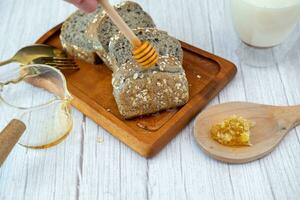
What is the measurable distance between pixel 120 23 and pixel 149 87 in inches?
8.3

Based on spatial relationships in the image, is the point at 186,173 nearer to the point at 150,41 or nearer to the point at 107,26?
the point at 150,41

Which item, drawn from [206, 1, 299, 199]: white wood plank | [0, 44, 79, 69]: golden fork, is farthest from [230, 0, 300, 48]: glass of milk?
[0, 44, 79, 69]: golden fork

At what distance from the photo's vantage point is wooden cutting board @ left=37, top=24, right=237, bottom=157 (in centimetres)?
133

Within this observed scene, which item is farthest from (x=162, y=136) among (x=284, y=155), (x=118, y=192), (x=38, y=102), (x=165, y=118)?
(x=38, y=102)

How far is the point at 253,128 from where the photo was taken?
1338 mm

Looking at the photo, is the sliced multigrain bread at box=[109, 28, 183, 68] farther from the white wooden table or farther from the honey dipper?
the white wooden table

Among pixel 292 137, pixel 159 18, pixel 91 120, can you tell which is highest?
pixel 91 120

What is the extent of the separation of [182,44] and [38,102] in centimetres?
54

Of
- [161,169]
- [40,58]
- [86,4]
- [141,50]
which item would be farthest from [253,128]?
[40,58]

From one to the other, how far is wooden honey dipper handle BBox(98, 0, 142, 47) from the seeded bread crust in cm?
7

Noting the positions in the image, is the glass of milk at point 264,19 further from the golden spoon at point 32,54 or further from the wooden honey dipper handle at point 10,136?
the wooden honey dipper handle at point 10,136

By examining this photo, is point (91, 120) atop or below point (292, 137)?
atop

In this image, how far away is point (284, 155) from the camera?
1309 millimetres

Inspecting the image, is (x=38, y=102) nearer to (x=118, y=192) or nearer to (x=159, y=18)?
(x=118, y=192)
